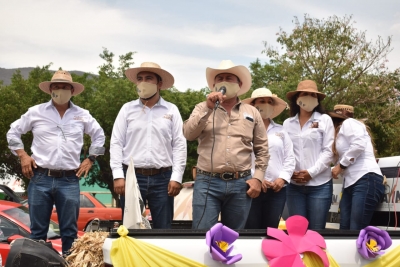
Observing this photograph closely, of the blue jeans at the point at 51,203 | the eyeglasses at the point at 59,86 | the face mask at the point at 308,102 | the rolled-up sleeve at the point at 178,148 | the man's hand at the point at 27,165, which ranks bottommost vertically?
the blue jeans at the point at 51,203

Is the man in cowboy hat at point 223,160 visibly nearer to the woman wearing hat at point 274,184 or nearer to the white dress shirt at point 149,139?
the white dress shirt at point 149,139

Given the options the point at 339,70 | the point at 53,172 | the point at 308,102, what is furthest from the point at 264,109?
the point at 339,70

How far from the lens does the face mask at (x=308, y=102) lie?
6.43m

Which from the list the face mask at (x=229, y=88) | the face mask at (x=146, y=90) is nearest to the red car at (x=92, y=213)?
the face mask at (x=146, y=90)

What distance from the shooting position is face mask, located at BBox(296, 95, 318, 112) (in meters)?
6.43

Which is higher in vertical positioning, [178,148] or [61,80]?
[61,80]

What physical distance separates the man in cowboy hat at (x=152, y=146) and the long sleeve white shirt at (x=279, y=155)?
0.97 metres

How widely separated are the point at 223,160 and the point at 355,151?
5.60 feet

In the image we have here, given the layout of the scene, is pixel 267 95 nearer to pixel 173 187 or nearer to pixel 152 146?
pixel 152 146

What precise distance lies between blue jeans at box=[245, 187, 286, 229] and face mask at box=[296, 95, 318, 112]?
34.2 inches

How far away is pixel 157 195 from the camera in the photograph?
228 inches

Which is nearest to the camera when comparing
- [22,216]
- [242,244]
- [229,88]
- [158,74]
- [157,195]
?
[242,244]

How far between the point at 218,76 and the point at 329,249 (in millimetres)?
2035

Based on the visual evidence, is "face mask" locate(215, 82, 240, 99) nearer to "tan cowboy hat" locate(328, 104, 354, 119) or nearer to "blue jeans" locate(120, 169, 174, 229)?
"blue jeans" locate(120, 169, 174, 229)
